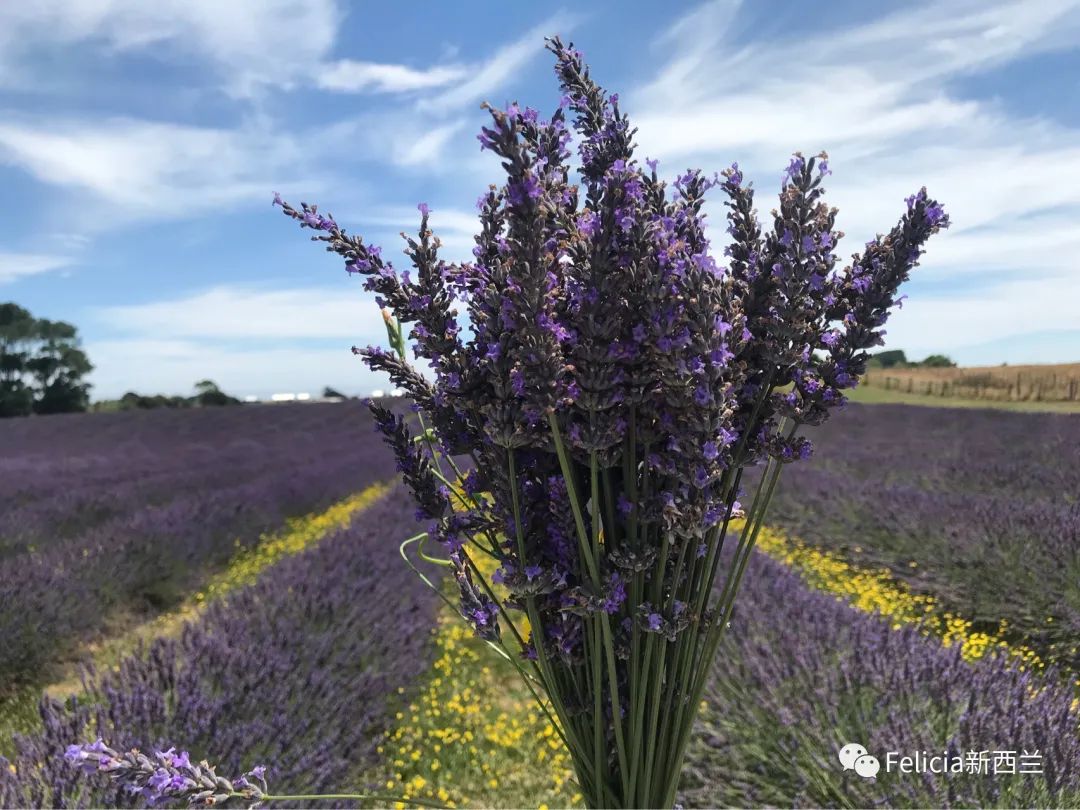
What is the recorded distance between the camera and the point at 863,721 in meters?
2.35

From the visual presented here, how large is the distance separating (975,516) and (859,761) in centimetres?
286

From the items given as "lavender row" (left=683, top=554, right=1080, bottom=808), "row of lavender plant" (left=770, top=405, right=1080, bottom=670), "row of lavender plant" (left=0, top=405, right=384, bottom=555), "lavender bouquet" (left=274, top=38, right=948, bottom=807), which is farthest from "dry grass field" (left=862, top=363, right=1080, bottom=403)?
"row of lavender plant" (left=0, top=405, right=384, bottom=555)

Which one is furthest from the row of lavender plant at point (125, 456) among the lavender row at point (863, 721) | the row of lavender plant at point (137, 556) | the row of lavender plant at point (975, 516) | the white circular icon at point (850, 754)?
the row of lavender plant at point (975, 516)

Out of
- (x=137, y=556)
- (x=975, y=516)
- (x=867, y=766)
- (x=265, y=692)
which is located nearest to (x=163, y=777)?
(x=265, y=692)

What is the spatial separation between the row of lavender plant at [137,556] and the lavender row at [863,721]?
3515mm

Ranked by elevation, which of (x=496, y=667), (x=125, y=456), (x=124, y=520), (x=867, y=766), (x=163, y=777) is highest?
(x=163, y=777)

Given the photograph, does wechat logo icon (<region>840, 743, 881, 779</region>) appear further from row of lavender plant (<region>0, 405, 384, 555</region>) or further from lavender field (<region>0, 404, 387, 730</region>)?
row of lavender plant (<region>0, 405, 384, 555</region>)

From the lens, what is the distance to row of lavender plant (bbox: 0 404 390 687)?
382 centimetres

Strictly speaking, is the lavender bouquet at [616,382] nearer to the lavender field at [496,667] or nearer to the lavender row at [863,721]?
the lavender field at [496,667]

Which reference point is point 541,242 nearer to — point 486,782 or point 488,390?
point 488,390

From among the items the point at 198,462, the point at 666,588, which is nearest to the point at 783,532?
the point at 666,588

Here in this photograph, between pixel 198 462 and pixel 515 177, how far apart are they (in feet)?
37.5

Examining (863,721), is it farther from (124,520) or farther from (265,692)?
(124,520)

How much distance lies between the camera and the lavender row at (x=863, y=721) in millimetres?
2000
